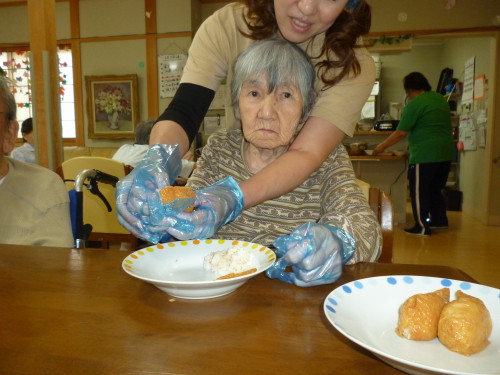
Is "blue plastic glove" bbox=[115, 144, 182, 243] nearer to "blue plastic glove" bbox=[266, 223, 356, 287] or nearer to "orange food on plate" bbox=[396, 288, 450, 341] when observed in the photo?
"blue plastic glove" bbox=[266, 223, 356, 287]

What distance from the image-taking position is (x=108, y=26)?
5848 millimetres

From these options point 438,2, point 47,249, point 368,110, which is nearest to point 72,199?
point 47,249

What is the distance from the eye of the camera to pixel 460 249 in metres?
4.05

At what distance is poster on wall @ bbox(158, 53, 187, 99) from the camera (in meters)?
5.68

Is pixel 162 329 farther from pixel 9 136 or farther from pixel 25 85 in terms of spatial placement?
pixel 25 85

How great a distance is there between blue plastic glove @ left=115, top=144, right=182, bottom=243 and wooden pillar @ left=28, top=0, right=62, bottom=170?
1.91 metres

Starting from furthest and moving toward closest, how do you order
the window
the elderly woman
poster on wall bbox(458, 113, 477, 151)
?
the window
poster on wall bbox(458, 113, 477, 151)
the elderly woman

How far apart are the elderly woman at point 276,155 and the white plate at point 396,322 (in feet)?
0.82

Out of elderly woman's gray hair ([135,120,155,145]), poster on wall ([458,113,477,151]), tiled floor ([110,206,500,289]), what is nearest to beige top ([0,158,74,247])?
elderly woman's gray hair ([135,120,155,145])

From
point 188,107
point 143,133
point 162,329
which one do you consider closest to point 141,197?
point 162,329

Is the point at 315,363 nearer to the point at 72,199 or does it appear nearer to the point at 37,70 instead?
the point at 72,199

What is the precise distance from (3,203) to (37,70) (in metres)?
1.47

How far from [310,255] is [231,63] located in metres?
0.87

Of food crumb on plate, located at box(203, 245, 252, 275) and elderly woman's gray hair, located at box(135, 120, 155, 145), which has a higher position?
elderly woman's gray hair, located at box(135, 120, 155, 145)
